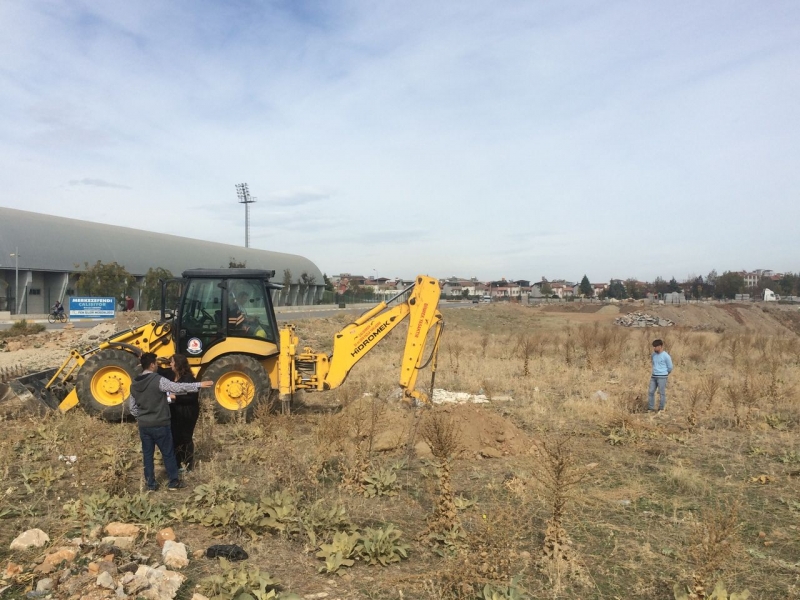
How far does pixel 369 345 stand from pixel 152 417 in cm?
410

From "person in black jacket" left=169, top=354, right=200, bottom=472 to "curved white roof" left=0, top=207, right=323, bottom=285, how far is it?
93.9 feet

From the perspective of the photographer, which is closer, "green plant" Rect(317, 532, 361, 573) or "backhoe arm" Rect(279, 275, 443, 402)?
"green plant" Rect(317, 532, 361, 573)

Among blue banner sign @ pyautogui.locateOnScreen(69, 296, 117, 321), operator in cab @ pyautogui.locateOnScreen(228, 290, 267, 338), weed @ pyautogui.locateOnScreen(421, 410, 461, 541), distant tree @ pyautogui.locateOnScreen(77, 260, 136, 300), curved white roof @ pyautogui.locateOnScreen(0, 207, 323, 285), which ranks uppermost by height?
curved white roof @ pyautogui.locateOnScreen(0, 207, 323, 285)

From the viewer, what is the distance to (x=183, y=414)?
7273 mm

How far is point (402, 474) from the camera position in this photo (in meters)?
7.59

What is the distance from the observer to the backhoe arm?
9.68 m

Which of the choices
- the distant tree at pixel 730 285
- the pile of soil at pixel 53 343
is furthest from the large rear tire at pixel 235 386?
the distant tree at pixel 730 285

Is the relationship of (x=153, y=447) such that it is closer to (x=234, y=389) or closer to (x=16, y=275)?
(x=234, y=389)

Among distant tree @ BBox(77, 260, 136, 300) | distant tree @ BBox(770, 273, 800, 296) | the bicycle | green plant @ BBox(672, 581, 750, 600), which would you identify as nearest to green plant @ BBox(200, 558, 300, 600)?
green plant @ BBox(672, 581, 750, 600)

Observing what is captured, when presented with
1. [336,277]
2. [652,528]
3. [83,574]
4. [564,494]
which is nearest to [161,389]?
[83,574]

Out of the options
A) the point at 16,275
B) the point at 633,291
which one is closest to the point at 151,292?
the point at 16,275

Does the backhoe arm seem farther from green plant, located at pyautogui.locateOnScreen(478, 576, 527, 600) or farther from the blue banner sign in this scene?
the blue banner sign

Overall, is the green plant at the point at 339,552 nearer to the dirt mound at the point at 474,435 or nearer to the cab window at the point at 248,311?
the dirt mound at the point at 474,435

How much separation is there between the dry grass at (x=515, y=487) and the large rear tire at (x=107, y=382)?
0.32 meters
